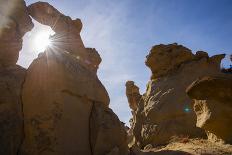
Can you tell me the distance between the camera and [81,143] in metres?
11.1

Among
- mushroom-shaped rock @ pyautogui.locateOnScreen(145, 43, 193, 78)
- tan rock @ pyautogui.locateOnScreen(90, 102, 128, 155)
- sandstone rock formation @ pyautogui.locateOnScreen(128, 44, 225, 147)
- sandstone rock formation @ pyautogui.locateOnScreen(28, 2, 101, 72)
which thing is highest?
sandstone rock formation @ pyautogui.locateOnScreen(28, 2, 101, 72)

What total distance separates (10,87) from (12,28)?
7.61 m

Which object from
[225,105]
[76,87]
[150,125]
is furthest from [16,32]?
[225,105]

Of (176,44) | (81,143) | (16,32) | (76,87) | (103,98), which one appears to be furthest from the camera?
(176,44)

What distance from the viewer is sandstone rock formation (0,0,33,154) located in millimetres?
10719

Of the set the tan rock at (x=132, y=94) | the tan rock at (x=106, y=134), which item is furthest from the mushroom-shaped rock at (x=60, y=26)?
the tan rock at (x=106, y=134)

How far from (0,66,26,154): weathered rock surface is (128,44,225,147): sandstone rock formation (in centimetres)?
919

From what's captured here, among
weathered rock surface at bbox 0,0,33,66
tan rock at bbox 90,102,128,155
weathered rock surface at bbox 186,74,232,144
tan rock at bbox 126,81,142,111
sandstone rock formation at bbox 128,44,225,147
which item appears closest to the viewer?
weathered rock surface at bbox 186,74,232,144

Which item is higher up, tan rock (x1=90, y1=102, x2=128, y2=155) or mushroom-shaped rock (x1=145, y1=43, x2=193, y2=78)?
mushroom-shaped rock (x1=145, y1=43, x2=193, y2=78)

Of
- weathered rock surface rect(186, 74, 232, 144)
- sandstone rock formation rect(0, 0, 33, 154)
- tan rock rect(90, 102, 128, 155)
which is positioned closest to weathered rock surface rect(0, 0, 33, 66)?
sandstone rock formation rect(0, 0, 33, 154)

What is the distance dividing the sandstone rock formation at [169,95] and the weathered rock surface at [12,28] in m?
9.02

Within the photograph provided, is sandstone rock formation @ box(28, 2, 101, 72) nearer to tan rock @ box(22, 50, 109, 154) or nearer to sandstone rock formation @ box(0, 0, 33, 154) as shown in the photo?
sandstone rock formation @ box(0, 0, 33, 154)

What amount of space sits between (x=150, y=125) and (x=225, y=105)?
781 cm

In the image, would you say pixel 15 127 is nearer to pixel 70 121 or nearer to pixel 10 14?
pixel 70 121
